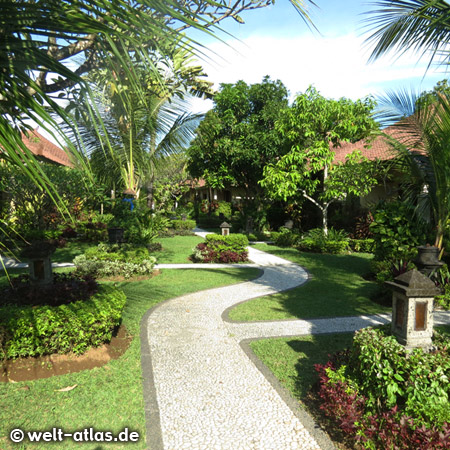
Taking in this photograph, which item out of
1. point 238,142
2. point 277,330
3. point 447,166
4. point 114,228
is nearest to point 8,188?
point 114,228

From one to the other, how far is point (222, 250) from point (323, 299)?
5709mm

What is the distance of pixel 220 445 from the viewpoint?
3.14m

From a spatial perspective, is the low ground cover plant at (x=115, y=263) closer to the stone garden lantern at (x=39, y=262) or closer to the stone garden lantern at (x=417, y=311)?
the stone garden lantern at (x=39, y=262)

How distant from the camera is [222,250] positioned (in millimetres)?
13305

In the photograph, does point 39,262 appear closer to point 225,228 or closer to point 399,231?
point 399,231

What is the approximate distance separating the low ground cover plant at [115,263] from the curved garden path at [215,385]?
291cm

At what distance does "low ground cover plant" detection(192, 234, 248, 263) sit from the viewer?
13.2m

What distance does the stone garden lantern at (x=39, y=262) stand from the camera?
5.64 m

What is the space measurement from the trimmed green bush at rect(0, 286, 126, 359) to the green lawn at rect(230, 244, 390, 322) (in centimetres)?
277

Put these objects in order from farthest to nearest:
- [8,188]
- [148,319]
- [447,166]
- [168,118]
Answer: [8,188] → [168,118] → [148,319] → [447,166]

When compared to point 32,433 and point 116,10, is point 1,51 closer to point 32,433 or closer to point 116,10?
point 116,10

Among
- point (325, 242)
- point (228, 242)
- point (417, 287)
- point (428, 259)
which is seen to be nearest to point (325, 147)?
point (325, 242)

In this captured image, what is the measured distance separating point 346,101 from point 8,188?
15018 millimetres

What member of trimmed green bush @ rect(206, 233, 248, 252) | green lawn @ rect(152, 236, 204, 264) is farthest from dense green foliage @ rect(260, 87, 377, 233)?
green lawn @ rect(152, 236, 204, 264)
